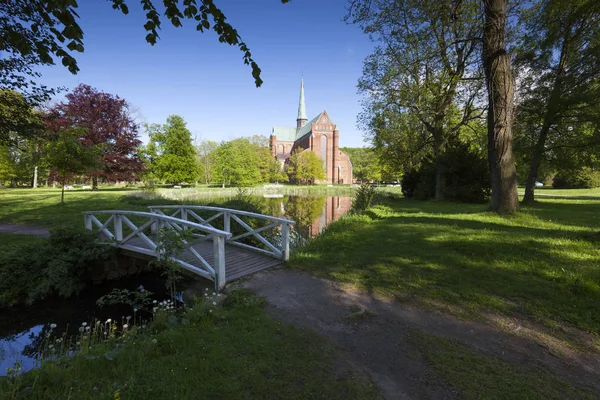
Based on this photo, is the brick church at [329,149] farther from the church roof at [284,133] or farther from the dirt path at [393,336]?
the dirt path at [393,336]

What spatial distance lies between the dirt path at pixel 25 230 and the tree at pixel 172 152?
1098 inches

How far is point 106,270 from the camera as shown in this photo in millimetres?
7902

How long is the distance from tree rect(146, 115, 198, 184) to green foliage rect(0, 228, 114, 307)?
3287 centimetres

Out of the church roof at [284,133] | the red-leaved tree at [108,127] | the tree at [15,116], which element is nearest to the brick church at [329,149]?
the church roof at [284,133]

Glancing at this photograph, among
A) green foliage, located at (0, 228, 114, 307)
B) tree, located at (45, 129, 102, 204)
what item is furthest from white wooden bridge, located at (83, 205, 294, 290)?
tree, located at (45, 129, 102, 204)

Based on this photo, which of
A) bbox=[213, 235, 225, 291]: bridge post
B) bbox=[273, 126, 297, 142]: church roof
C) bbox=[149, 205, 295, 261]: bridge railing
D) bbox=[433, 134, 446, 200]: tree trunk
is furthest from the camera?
bbox=[273, 126, 297, 142]: church roof

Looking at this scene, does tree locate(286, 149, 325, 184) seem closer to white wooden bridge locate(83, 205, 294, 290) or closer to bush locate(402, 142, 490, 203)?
bush locate(402, 142, 490, 203)

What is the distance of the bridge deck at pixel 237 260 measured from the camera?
5.91 meters

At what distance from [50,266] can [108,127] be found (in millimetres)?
26371

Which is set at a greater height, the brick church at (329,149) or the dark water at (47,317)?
the brick church at (329,149)

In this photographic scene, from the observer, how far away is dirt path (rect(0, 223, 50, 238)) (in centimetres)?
954

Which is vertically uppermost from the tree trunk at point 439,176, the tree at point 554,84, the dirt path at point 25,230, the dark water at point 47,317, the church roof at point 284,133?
the church roof at point 284,133

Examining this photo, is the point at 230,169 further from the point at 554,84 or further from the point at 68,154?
the point at 554,84

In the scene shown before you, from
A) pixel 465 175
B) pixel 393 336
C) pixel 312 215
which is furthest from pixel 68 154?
pixel 465 175
